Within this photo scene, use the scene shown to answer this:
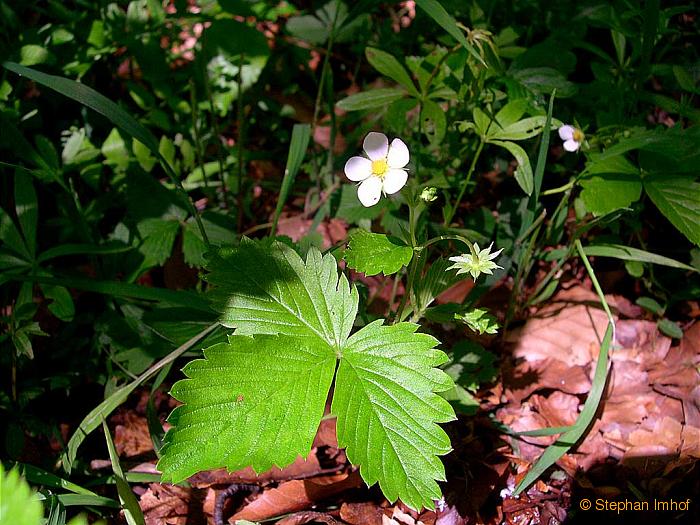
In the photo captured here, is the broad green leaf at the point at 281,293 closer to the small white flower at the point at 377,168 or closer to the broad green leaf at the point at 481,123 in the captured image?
the small white flower at the point at 377,168

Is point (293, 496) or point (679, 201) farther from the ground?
point (679, 201)

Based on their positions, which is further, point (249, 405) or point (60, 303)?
point (60, 303)

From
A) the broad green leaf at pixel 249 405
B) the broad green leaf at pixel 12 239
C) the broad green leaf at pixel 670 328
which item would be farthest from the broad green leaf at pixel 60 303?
the broad green leaf at pixel 670 328

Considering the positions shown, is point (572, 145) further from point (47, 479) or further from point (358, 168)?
point (47, 479)

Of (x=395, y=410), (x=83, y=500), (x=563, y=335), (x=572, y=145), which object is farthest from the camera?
(x=563, y=335)

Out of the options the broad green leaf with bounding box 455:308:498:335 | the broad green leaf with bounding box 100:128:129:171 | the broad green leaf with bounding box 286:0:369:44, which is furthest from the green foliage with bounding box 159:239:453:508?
the broad green leaf with bounding box 286:0:369:44

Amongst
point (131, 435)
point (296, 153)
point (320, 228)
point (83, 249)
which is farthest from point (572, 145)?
point (131, 435)

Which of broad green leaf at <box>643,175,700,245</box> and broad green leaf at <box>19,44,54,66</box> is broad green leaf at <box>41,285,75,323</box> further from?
broad green leaf at <box>643,175,700,245</box>
